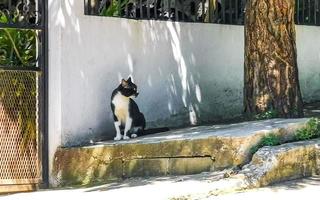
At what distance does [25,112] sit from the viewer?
845cm

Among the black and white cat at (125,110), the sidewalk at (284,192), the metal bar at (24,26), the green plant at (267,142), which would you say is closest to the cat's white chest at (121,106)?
the black and white cat at (125,110)

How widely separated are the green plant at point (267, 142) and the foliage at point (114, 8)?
3060 millimetres

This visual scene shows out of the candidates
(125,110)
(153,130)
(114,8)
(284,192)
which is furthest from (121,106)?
(284,192)

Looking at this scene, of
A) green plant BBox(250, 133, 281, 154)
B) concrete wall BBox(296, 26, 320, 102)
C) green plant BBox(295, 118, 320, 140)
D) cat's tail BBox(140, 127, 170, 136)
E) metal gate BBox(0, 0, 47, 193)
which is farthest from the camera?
concrete wall BBox(296, 26, 320, 102)

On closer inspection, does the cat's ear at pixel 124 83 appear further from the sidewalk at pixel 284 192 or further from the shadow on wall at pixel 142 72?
the sidewalk at pixel 284 192

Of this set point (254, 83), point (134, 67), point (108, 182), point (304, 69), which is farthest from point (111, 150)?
point (304, 69)

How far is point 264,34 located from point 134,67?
188cm

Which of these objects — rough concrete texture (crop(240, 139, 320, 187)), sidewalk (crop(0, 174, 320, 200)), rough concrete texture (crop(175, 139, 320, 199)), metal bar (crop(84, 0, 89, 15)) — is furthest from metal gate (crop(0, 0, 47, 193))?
rough concrete texture (crop(240, 139, 320, 187))

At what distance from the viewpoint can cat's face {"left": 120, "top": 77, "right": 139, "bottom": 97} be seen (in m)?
8.68

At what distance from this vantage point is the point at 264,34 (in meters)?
8.74

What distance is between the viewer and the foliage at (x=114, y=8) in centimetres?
923

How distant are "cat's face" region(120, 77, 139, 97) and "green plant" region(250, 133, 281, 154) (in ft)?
6.79

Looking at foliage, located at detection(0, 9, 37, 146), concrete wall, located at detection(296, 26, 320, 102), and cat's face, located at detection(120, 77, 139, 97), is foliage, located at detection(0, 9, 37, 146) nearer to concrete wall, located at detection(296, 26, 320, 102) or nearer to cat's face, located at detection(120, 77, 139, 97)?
cat's face, located at detection(120, 77, 139, 97)

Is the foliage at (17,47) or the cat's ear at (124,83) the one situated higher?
the foliage at (17,47)
